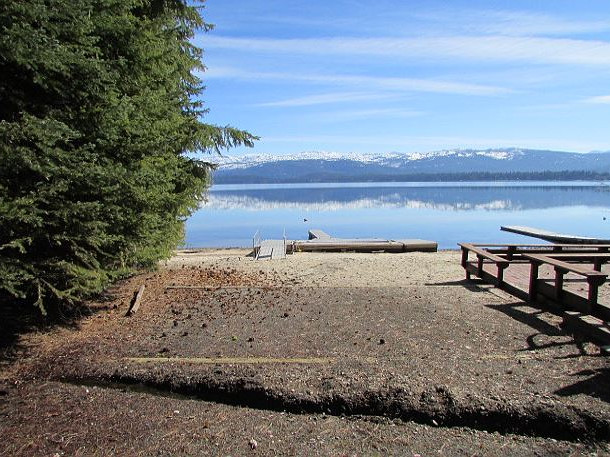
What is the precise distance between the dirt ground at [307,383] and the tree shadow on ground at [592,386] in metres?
0.02

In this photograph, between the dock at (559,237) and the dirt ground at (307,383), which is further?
the dock at (559,237)

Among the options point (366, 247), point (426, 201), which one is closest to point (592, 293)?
point (366, 247)

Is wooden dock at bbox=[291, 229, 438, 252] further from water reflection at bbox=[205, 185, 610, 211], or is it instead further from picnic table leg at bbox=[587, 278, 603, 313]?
water reflection at bbox=[205, 185, 610, 211]

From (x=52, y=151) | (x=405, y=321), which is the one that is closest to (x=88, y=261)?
(x=52, y=151)

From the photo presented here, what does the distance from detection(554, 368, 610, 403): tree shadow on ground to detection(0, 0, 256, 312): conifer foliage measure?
5.23 meters

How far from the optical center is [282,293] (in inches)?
375

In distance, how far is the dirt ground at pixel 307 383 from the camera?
4320 millimetres

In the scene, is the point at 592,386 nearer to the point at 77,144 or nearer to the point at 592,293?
the point at 592,293

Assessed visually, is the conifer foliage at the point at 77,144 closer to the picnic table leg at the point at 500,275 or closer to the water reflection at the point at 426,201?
the picnic table leg at the point at 500,275

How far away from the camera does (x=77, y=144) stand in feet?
20.9

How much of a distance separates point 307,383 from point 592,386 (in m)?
2.84

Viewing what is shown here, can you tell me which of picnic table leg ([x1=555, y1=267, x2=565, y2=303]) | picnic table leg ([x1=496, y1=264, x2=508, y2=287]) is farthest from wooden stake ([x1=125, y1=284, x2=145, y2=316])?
picnic table leg ([x1=496, y1=264, x2=508, y2=287])

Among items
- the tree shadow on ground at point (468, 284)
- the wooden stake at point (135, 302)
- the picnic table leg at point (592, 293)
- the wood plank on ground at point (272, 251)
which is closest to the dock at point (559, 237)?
the wood plank on ground at point (272, 251)

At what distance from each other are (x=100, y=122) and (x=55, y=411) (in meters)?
3.33
